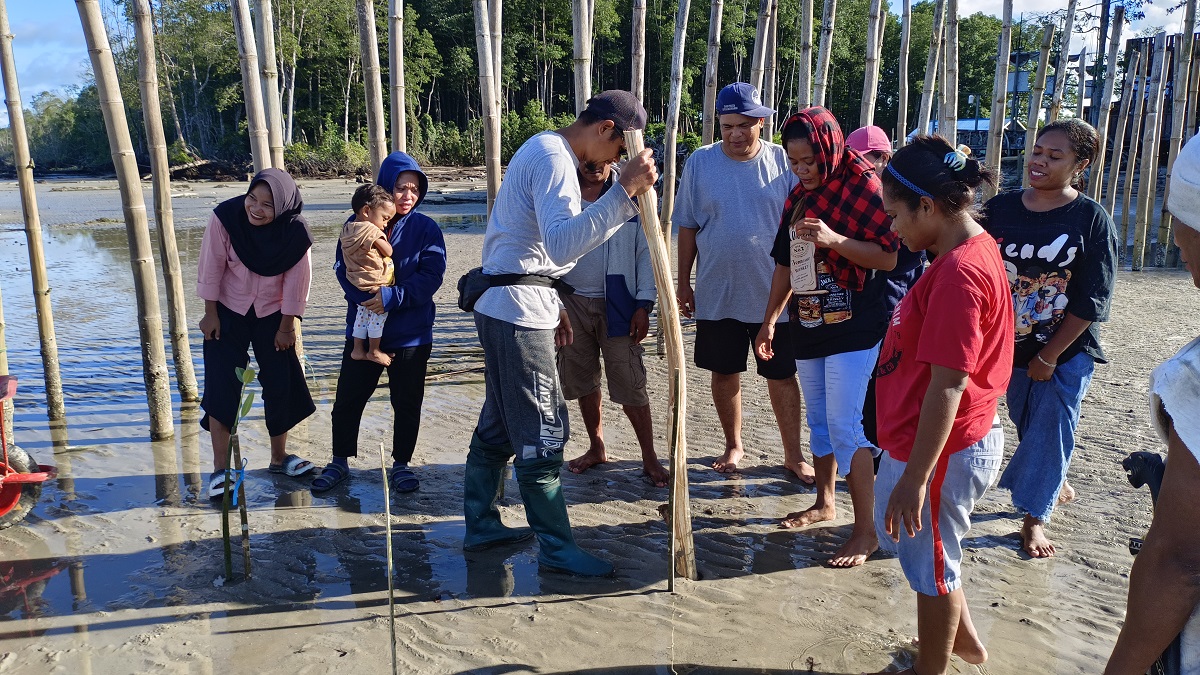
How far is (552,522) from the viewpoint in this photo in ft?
12.1

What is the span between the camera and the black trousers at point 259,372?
15.6 ft

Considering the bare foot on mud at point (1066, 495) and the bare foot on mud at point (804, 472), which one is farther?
the bare foot on mud at point (804, 472)

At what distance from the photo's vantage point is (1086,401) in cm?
606

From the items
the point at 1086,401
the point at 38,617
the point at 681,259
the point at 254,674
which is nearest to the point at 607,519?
the point at 681,259

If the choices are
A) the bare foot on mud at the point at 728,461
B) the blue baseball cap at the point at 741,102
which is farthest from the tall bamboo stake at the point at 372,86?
the bare foot on mud at the point at 728,461

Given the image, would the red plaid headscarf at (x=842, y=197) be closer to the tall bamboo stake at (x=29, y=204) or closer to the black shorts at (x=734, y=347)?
the black shorts at (x=734, y=347)

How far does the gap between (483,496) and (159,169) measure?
10.3ft

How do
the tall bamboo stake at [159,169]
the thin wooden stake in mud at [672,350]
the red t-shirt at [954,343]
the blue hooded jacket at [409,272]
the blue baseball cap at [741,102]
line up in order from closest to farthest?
the red t-shirt at [954,343]
the thin wooden stake in mud at [672,350]
the blue baseball cap at [741,102]
the blue hooded jacket at [409,272]
the tall bamboo stake at [159,169]

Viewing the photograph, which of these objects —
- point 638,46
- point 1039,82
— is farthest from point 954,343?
point 1039,82

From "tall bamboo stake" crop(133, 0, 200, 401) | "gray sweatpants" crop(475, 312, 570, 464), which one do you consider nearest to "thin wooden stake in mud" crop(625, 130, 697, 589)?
"gray sweatpants" crop(475, 312, 570, 464)

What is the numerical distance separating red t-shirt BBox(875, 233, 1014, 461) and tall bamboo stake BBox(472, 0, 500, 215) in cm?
343

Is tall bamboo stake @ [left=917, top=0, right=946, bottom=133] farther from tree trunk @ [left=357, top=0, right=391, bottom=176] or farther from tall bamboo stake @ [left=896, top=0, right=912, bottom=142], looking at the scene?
tree trunk @ [left=357, top=0, right=391, bottom=176]

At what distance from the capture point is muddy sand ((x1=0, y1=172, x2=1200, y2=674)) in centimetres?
317

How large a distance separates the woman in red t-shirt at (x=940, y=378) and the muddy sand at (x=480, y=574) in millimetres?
597
